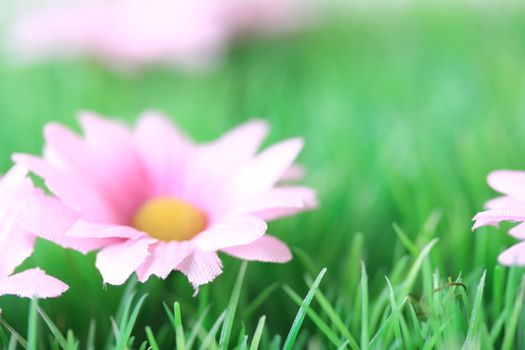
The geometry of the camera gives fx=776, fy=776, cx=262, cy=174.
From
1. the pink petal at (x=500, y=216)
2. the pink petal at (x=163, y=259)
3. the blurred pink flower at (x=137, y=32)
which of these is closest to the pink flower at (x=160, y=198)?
the pink petal at (x=163, y=259)

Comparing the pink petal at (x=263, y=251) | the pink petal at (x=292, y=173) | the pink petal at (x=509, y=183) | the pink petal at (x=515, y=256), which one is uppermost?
the pink petal at (x=509, y=183)

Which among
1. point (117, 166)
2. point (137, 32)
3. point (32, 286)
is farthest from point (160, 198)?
point (137, 32)

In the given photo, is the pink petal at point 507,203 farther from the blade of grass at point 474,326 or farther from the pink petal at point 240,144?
the pink petal at point 240,144

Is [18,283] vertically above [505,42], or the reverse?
[505,42]

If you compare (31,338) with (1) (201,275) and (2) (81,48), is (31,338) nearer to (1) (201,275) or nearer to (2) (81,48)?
(1) (201,275)

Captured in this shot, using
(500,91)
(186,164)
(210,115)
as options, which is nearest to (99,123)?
(186,164)

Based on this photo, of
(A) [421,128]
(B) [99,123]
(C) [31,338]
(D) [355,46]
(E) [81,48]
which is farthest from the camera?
(D) [355,46]
